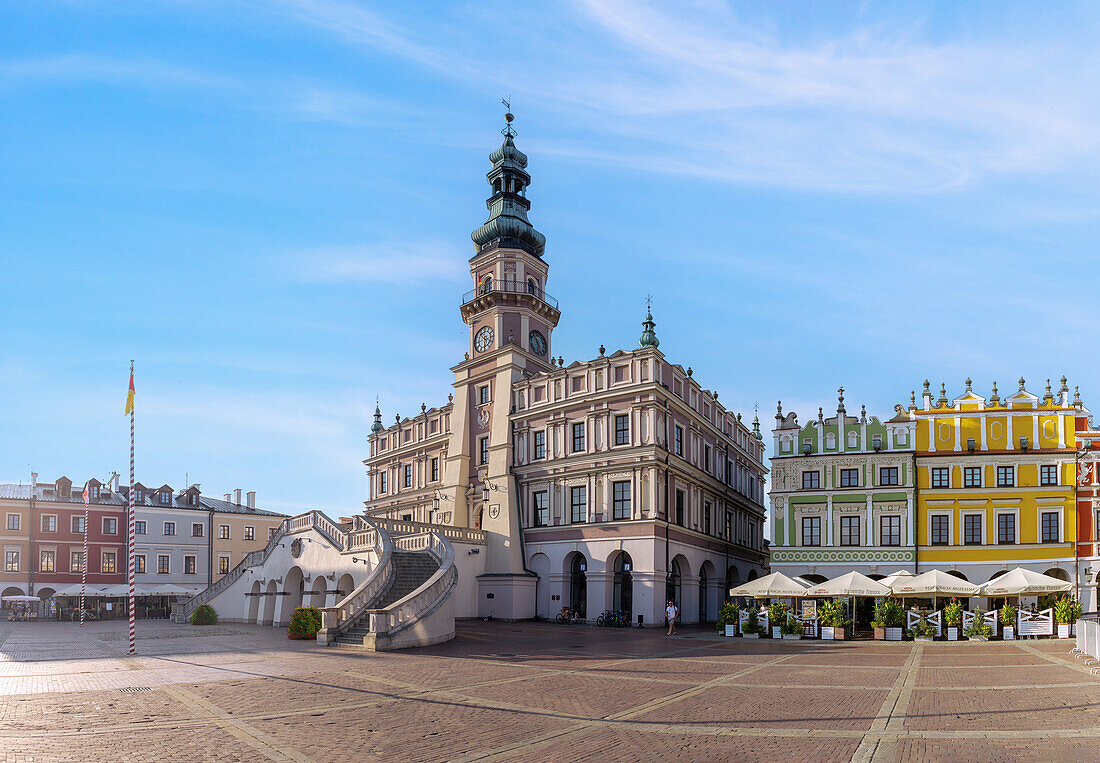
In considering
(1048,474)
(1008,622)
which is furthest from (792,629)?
(1048,474)

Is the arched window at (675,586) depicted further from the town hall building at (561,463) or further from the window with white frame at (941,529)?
the window with white frame at (941,529)

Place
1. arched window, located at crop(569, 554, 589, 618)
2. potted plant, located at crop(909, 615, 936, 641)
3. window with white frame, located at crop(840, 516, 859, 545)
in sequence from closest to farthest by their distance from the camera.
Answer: potted plant, located at crop(909, 615, 936, 641), arched window, located at crop(569, 554, 589, 618), window with white frame, located at crop(840, 516, 859, 545)

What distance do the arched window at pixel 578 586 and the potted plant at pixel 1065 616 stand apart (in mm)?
21877

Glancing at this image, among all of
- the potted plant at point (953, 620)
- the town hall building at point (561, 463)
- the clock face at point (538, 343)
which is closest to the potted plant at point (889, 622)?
the potted plant at point (953, 620)

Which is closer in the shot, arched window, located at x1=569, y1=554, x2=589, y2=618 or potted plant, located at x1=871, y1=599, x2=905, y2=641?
potted plant, located at x1=871, y1=599, x2=905, y2=641

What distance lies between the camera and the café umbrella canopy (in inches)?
1350

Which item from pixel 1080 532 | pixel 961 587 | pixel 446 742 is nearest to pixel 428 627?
pixel 446 742

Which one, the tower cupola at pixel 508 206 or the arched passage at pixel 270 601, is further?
the tower cupola at pixel 508 206

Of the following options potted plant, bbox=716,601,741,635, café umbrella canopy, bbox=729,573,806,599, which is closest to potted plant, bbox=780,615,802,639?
café umbrella canopy, bbox=729,573,806,599

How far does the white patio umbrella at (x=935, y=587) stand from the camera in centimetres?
3409

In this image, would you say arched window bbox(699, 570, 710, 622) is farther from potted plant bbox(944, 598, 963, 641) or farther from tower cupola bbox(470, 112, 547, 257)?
tower cupola bbox(470, 112, 547, 257)

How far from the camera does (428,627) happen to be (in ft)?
94.6

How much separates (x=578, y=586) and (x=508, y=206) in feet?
81.4

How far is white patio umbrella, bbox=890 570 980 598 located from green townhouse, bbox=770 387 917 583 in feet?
39.6
